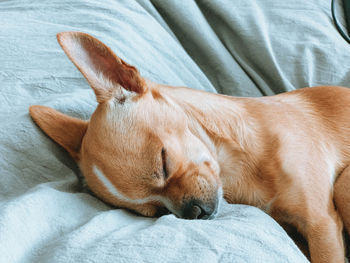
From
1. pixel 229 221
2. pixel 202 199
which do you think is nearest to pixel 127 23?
pixel 202 199

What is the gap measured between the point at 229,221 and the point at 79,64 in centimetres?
72

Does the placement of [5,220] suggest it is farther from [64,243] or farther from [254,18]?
[254,18]

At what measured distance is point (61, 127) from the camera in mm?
1496

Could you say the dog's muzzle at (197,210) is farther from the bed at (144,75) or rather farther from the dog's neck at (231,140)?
the dog's neck at (231,140)

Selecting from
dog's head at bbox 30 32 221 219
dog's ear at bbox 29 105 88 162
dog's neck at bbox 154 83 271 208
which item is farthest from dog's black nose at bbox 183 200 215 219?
dog's ear at bbox 29 105 88 162

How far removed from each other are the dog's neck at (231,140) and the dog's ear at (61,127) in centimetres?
36

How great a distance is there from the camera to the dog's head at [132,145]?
1.34 meters

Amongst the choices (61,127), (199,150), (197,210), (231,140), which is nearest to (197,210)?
(197,210)

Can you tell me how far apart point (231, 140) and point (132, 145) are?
0.42m

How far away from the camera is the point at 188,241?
954 millimetres

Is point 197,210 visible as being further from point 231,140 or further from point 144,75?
point 144,75

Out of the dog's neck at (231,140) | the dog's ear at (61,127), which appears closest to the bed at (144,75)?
the dog's ear at (61,127)

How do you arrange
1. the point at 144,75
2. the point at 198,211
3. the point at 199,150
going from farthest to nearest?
the point at 144,75
the point at 199,150
the point at 198,211

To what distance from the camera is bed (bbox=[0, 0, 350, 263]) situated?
0.96 metres
